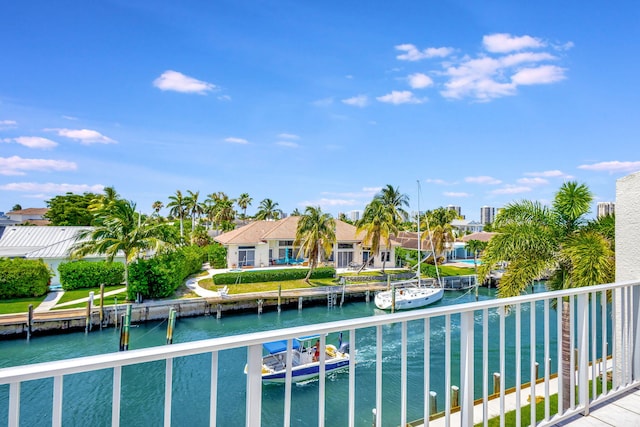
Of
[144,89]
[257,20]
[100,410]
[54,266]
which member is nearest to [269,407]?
[100,410]

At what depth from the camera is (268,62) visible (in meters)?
12.3

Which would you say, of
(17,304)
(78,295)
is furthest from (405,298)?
(17,304)

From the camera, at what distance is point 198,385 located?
11.5m

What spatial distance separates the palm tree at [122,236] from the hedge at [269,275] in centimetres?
474

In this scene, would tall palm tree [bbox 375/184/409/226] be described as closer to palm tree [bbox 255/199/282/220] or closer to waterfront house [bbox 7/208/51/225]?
palm tree [bbox 255/199/282/220]

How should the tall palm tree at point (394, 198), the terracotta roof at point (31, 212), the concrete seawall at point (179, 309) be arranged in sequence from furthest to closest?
1. the terracotta roof at point (31, 212)
2. the tall palm tree at point (394, 198)
3. the concrete seawall at point (179, 309)

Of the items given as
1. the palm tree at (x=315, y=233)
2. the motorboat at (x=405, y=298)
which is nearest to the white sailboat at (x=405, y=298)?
the motorboat at (x=405, y=298)

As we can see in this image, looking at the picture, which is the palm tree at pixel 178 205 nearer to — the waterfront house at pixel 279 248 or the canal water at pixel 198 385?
the waterfront house at pixel 279 248

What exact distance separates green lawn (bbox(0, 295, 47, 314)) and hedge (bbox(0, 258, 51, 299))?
368 mm

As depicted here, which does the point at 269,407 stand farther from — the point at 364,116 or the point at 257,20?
the point at 364,116

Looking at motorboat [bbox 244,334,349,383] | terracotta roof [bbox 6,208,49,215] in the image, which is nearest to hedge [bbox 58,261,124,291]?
motorboat [bbox 244,334,349,383]

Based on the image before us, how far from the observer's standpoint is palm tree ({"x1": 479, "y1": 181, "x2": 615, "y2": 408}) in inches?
276

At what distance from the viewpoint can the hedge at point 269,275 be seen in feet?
74.9

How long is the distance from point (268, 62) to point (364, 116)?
256 inches
